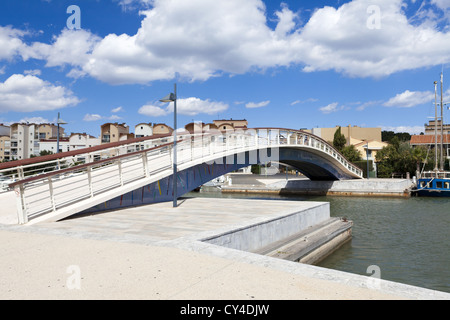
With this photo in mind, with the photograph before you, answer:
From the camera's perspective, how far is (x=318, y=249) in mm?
10008

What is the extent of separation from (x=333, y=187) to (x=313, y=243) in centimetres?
2816

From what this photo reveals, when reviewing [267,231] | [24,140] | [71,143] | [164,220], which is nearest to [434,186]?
[267,231]

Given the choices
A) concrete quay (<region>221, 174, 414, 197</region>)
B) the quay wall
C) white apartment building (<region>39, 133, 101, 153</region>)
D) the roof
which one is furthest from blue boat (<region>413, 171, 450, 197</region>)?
white apartment building (<region>39, 133, 101, 153</region>)

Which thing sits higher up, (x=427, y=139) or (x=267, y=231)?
(x=427, y=139)

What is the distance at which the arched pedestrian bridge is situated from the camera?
9195mm

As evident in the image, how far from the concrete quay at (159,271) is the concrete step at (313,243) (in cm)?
98

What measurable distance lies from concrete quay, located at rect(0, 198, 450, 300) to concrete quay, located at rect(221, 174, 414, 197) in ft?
95.8

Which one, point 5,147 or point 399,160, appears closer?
point 399,160

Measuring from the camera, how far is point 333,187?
36.5m

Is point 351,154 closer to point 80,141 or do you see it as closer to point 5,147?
point 80,141

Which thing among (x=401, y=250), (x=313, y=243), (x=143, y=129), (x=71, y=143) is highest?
(x=143, y=129)

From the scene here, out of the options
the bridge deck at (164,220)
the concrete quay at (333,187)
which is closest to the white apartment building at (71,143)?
the concrete quay at (333,187)

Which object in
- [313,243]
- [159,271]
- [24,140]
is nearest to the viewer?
[159,271]

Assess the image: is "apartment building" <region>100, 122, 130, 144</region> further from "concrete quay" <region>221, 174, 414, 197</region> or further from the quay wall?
the quay wall
